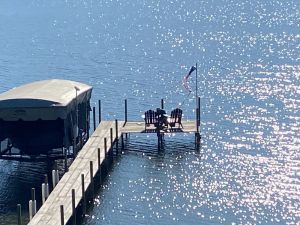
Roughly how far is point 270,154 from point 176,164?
7.85 metres

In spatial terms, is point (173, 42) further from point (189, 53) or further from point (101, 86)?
point (101, 86)

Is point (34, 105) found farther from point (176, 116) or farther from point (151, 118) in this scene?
point (176, 116)

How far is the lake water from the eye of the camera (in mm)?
59781

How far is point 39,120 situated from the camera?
210 ft

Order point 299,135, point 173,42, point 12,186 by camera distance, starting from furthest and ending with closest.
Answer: point 173,42
point 299,135
point 12,186

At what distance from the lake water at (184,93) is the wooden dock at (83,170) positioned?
1710 millimetres

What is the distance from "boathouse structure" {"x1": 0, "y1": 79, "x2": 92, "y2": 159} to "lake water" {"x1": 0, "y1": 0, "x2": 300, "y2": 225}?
2400 millimetres

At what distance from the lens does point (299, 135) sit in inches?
2928

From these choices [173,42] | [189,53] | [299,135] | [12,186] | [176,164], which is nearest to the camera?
[12,186]

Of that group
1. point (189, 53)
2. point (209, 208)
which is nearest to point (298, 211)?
point (209, 208)

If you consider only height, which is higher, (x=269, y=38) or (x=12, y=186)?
(x=269, y=38)

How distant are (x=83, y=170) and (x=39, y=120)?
522cm

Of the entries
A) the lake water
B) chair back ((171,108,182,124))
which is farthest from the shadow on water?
chair back ((171,108,182,124))

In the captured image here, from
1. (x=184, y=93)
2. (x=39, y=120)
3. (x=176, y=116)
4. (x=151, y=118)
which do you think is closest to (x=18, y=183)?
(x=39, y=120)
